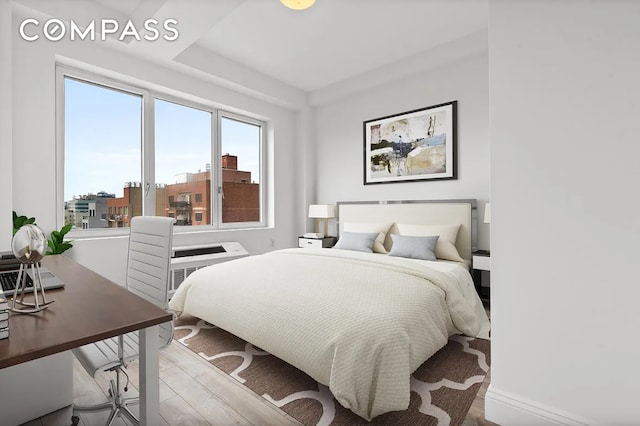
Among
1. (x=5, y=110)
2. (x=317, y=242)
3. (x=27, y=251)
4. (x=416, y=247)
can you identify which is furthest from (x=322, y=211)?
(x=27, y=251)

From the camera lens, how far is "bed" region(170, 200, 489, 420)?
1.55 meters

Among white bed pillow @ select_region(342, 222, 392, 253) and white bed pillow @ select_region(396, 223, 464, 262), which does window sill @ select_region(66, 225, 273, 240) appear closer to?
white bed pillow @ select_region(342, 222, 392, 253)

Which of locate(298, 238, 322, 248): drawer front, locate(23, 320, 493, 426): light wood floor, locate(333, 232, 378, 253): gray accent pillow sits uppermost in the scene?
locate(333, 232, 378, 253): gray accent pillow

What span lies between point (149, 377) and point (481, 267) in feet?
10.1

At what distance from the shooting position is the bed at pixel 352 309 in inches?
61.0

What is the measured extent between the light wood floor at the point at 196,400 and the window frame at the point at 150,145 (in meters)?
1.75

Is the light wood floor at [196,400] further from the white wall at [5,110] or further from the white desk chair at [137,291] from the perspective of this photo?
the white wall at [5,110]

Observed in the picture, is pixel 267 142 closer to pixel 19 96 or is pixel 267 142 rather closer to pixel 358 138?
pixel 358 138

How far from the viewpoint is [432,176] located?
151 inches

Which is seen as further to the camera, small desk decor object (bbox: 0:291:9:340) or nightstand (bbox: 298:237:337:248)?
nightstand (bbox: 298:237:337:248)

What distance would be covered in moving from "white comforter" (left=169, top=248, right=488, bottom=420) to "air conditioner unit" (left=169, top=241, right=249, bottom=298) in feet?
2.44

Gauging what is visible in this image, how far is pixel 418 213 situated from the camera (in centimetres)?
384

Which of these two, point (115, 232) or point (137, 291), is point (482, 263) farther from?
point (115, 232)

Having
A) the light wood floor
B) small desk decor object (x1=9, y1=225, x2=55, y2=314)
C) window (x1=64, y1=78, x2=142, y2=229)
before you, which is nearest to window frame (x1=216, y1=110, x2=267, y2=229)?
window (x1=64, y1=78, x2=142, y2=229)
